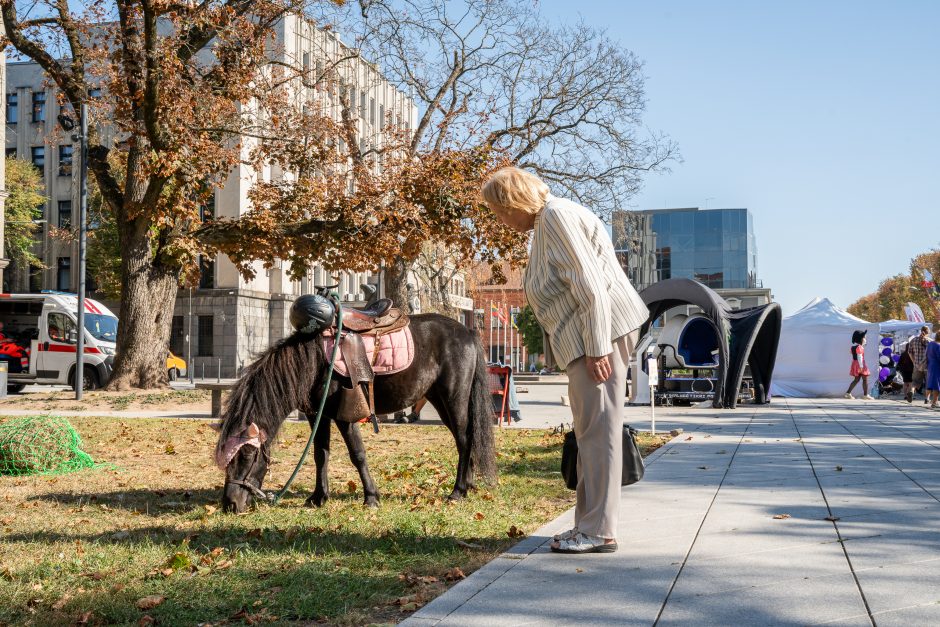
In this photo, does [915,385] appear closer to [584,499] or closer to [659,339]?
[659,339]

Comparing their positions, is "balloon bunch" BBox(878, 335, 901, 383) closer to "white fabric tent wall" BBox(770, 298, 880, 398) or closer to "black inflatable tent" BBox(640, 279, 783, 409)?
"white fabric tent wall" BBox(770, 298, 880, 398)

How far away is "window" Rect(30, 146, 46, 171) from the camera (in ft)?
177

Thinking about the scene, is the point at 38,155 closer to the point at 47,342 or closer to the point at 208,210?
the point at 47,342

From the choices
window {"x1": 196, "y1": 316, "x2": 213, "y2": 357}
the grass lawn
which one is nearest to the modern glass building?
window {"x1": 196, "y1": 316, "x2": 213, "y2": 357}

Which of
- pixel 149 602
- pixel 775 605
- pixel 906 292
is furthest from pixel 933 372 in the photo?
pixel 906 292

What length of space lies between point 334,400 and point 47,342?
24.1 metres

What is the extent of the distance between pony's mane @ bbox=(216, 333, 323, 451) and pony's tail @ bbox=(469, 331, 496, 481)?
4.55ft

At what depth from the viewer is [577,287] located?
4.38m

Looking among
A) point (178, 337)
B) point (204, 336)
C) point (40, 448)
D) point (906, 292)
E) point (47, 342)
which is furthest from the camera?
point (906, 292)

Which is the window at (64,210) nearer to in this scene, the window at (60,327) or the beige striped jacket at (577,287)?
the window at (60,327)

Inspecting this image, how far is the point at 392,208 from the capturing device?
19609 mm

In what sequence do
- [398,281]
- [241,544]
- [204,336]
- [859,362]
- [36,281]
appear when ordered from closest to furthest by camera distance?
[241,544]
[859,362]
[398,281]
[204,336]
[36,281]

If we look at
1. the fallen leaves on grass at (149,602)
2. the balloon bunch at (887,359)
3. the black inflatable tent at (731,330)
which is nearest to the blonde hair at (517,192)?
the fallen leaves on grass at (149,602)

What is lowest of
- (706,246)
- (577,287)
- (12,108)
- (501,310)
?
(577,287)
